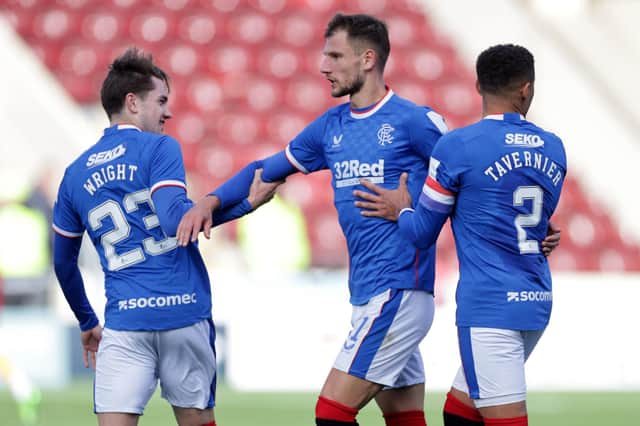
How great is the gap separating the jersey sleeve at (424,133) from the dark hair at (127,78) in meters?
1.11

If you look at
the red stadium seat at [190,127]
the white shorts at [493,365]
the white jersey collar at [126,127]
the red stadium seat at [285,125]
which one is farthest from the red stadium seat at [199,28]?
the white shorts at [493,365]

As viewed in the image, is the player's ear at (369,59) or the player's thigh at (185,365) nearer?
the player's thigh at (185,365)

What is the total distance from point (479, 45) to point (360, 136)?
1223 centimetres

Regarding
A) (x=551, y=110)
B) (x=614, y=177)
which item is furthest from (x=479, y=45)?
(x=614, y=177)

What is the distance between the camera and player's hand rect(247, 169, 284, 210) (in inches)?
223

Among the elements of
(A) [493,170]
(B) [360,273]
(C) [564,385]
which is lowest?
(C) [564,385]

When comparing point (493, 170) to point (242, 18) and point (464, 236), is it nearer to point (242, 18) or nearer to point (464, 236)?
point (464, 236)

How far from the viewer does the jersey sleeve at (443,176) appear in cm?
475

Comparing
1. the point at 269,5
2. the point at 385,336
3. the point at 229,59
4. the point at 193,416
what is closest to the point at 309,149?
the point at 385,336

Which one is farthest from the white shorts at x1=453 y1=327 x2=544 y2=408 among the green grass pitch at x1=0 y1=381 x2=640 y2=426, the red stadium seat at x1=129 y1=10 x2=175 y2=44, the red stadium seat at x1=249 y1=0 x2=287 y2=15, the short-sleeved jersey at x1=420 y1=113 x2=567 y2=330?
the red stadium seat at x1=249 y1=0 x2=287 y2=15

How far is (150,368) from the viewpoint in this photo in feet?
16.8

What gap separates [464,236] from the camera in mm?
4844

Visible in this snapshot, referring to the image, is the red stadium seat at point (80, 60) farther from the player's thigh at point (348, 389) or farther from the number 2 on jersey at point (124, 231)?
the player's thigh at point (348, 389)

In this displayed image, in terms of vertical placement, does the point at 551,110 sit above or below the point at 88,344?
above
